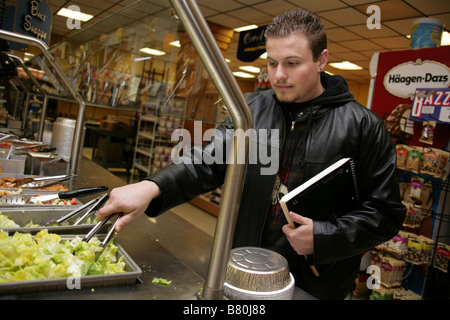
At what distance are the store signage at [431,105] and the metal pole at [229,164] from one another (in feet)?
9.59

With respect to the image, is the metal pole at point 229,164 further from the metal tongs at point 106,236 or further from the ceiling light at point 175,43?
the ceiling light at point 175,43

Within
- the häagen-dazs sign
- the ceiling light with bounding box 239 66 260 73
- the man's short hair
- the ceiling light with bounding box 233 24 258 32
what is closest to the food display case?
the man's short hair

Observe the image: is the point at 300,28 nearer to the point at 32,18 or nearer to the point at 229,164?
the point at 229,164

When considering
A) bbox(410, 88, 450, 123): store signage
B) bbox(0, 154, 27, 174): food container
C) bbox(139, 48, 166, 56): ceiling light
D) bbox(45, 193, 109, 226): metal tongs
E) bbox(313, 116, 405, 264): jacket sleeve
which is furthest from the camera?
bbox(410, 88, 450, 123): store signage

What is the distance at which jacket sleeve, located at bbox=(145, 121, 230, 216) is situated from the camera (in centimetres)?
120

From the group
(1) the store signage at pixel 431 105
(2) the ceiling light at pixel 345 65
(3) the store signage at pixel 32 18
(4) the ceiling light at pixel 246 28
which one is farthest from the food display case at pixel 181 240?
(2) the ceiling light at pixel 345 65

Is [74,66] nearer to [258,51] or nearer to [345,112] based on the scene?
[345,112]

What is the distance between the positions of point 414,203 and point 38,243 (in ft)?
11.1

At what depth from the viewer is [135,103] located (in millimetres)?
2834

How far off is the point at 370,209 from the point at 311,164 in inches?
11.8

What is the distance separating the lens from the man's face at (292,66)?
4.41 feet

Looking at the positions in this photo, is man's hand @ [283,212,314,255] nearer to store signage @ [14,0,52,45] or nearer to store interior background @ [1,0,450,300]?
store interior background @ [1,0,450,300]

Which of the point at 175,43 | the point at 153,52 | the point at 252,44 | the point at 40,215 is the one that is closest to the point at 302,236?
the point at 40,215

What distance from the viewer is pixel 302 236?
3.99 ft
